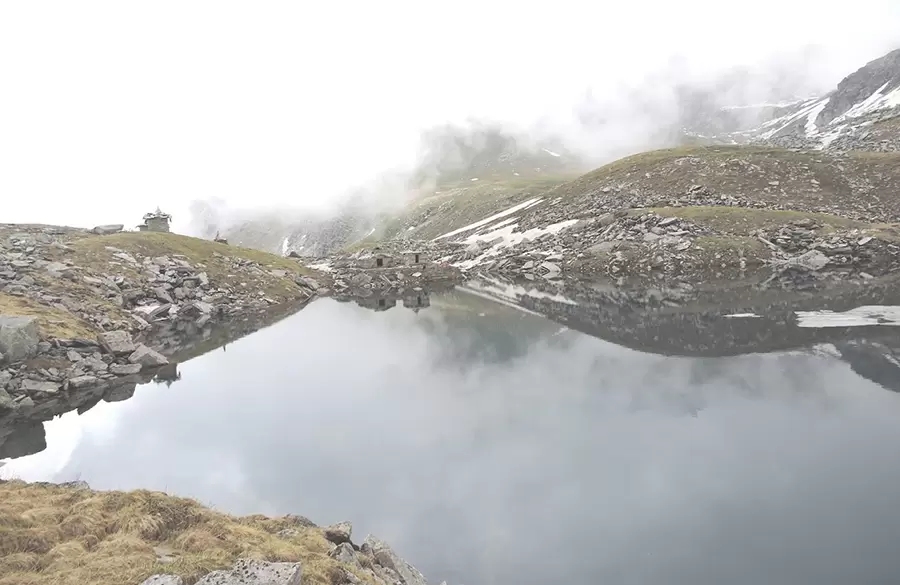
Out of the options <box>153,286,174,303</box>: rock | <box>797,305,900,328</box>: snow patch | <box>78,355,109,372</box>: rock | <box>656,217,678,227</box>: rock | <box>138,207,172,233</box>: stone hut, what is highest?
<box>138,207,172,233</box>: stone hut

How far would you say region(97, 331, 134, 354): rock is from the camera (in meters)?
42.0

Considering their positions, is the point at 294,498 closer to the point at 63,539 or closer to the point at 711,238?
the point at 63,539

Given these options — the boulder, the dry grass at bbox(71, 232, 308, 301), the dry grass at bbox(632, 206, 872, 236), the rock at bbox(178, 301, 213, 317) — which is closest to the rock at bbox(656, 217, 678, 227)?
the dry grass at bbox(632, 206, 872, 236)

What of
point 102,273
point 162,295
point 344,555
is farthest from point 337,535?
point 102,273

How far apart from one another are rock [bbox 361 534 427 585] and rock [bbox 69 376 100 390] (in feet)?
101

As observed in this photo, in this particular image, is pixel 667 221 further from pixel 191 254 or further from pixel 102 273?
pixel 102 273

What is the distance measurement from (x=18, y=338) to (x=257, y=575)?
35.2 metres

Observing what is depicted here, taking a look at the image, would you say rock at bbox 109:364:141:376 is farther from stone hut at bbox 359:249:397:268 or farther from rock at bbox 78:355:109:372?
stone hut at bbox 359:249:397:268

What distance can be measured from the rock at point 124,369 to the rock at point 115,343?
7.25 feet

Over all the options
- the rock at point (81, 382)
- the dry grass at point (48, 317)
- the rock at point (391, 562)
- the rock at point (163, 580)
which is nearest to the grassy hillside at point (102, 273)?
the dry grass at point (48, 317)

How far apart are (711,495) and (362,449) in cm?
1610

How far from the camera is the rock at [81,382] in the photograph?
36062mm

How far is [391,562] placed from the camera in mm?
15195

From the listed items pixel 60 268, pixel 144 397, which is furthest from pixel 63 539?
pixel 60 268
